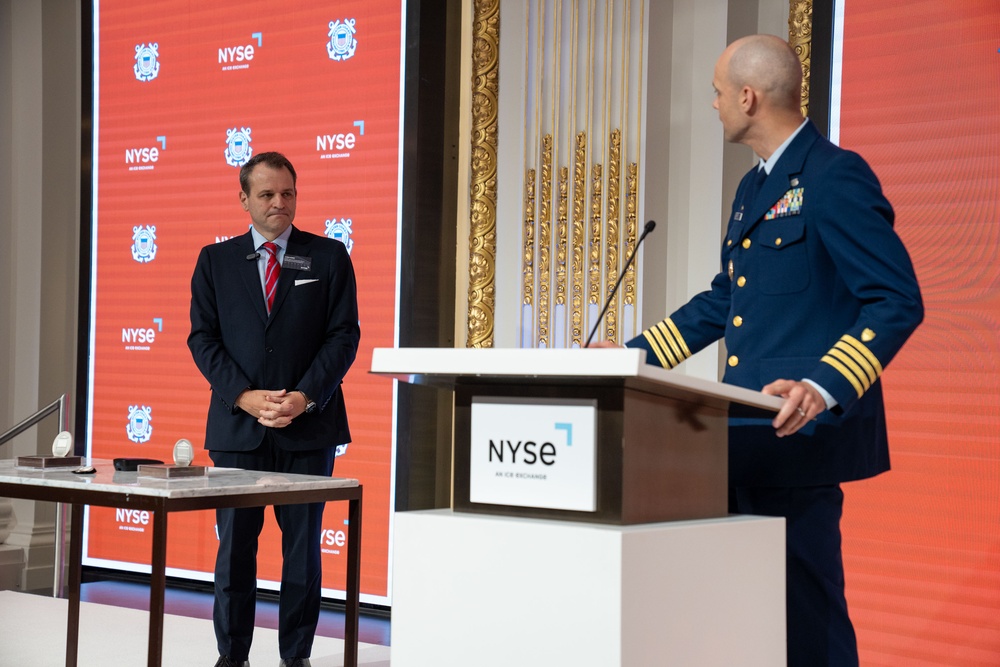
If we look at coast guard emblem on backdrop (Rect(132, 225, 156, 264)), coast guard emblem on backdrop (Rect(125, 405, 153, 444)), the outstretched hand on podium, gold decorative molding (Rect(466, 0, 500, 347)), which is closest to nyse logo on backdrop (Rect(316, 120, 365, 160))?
gold decorative molding (Rect(466, 0, 500, 347))

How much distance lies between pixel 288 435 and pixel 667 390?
213cm

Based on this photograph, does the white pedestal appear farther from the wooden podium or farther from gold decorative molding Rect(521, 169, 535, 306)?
gold decorative molding Rect(521, 169, 535, 306)

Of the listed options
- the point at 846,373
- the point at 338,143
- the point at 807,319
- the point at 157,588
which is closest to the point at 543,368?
the point at 846,373

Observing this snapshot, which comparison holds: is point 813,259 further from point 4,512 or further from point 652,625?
point 4,512

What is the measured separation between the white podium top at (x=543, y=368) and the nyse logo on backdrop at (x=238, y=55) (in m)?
4.13

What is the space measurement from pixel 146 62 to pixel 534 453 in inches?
192

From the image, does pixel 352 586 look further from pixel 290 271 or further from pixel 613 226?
pixel 613 226

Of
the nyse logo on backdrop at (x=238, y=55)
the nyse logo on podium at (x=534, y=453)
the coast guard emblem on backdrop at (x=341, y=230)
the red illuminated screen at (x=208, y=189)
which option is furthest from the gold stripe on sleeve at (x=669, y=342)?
the nyse logo on backdrop at (x=238, y=55)

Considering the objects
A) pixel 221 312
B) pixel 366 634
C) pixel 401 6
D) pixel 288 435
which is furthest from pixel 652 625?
pixel 401 6

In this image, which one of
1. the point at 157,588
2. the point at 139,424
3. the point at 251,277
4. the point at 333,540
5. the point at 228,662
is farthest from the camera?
the point at 139,424

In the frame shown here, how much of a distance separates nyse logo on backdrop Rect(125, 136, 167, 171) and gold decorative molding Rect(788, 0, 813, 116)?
3258mm

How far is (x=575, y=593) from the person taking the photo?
53.6 inches

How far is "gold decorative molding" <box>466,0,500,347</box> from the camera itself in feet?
15.5

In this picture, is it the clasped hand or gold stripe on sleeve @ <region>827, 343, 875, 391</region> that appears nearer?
gold stripe on sleeve @ <region>827, 343, 875, 391</region>
